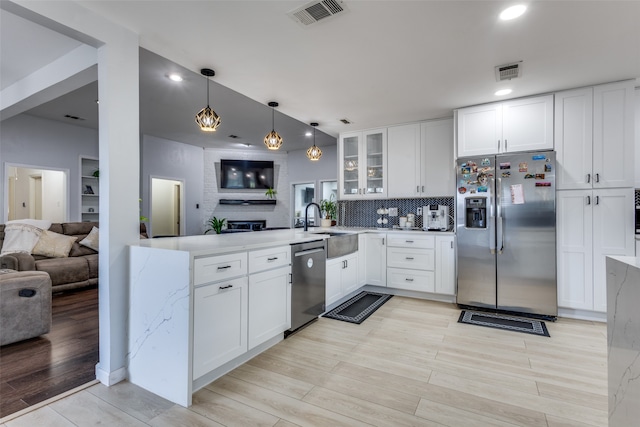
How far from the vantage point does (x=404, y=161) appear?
441 centimetres

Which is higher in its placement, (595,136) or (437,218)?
(595,136)

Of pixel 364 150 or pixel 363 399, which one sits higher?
pixel 364 150

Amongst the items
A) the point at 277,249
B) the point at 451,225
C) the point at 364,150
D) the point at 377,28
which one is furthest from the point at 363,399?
the point at 364,150

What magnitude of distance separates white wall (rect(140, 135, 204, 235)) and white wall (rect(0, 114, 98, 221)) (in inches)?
38.8

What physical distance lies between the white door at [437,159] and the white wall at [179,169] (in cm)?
570

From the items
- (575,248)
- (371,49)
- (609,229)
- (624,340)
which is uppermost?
(371,49)

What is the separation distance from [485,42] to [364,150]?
2520mm

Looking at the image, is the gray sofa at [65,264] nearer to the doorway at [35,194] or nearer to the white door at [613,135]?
the doorway at [35,194]

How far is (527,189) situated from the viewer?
10.7 ft

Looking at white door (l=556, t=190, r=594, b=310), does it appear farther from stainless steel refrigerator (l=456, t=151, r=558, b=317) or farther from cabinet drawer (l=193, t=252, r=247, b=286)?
cabinet drawer (l=193, t=252, r=247, b=286)

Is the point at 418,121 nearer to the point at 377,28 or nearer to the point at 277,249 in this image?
the point at 377,28

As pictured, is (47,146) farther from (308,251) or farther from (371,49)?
(371,49)

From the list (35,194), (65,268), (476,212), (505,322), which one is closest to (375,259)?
(476,212)

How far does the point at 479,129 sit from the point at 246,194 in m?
6.04
